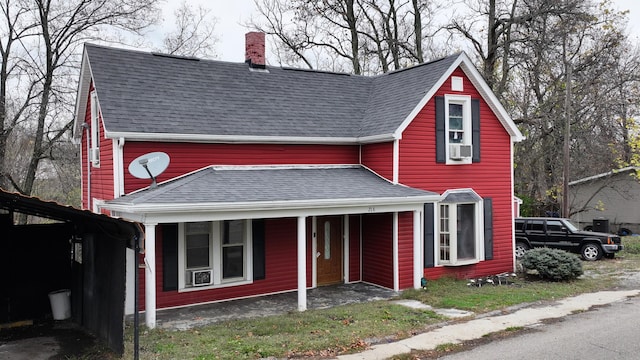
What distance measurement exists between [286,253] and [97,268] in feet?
18.2

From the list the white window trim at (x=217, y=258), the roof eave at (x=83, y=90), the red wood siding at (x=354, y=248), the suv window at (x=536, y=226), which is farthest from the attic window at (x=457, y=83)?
the roof eave at (x=83, y=90)

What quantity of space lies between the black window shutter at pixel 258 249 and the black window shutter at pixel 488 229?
265 inches

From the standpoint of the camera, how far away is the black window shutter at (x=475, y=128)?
15.3 metres

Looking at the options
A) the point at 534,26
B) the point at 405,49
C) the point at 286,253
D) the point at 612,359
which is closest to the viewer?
the point at 612,359

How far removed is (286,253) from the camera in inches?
545

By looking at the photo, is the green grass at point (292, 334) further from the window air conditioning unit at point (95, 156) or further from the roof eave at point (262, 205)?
the window air conditioning unit at point (95, 156)

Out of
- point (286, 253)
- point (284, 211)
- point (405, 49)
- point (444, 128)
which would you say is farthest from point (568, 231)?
point (405, 49)

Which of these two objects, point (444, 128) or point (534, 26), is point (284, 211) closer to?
point (444, 128)

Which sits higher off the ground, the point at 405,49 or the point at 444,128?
the point at 405,49

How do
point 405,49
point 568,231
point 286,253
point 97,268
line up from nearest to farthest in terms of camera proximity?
point 97,268, point 286,253, point 568,231, point 405,49

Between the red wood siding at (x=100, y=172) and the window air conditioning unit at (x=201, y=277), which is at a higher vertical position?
the red wood siding at (x=100, y=172)

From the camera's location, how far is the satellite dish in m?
11.2

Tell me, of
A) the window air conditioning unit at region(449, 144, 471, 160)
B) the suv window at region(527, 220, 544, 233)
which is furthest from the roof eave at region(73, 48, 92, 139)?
the suv window at region(527, 220, 544, 233)

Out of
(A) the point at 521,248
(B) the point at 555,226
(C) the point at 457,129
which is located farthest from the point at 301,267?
(B) the point at 555,226
